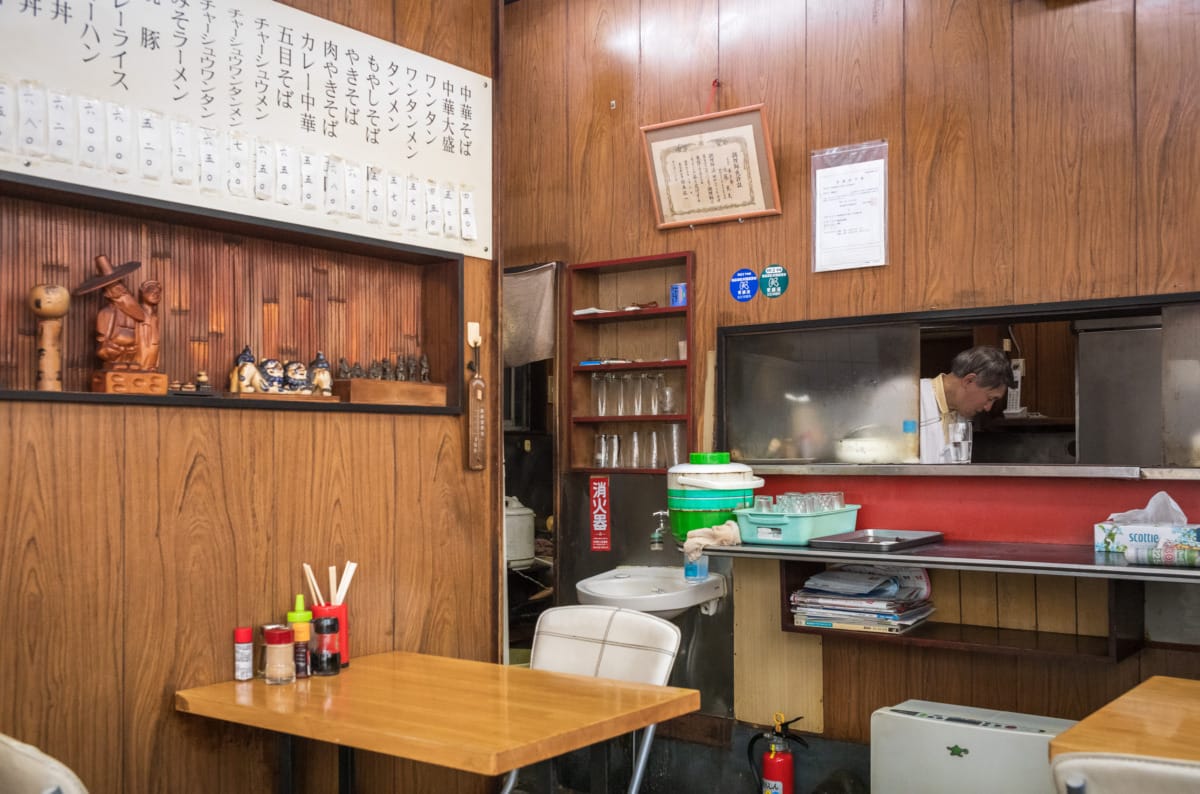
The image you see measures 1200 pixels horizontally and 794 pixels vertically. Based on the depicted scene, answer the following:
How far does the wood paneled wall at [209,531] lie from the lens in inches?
95.0

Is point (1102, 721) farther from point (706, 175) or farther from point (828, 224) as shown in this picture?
point (706, 175)

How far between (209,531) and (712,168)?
103 inches

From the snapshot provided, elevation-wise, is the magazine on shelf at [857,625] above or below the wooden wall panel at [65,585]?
below

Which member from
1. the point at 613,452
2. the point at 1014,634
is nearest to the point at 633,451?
the point at 613,452

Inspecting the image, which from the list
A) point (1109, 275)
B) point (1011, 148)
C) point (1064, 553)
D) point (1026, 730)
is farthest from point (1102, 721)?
point (1011, 148)

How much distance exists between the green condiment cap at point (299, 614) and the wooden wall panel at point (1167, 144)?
2807 mm

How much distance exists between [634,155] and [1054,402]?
7.09 ft

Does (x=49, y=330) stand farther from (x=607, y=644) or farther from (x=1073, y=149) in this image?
(x=1073, y=149)

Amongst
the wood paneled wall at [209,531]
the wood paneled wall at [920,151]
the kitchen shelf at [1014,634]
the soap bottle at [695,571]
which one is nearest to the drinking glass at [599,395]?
the wood paneled wall at [920,151]

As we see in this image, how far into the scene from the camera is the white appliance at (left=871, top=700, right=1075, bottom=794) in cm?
321

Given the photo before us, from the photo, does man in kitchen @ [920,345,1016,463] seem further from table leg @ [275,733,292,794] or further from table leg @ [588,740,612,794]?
table leg @ [275,733,292,794]

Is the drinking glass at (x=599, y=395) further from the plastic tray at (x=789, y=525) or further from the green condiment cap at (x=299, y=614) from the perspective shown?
the green condiment cap at (x=299, y=614)

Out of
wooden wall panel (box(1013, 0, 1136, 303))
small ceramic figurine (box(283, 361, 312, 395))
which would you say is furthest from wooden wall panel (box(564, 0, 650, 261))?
small ceramic figurine (box(283, 361, 312, 395))

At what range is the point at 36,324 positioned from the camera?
256cm
